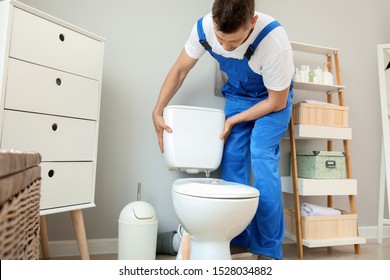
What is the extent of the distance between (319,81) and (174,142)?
1.02m

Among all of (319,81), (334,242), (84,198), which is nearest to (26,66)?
(84,198)

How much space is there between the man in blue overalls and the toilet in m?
0.08

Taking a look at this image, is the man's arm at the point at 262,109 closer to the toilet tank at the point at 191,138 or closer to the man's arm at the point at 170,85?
the toilet tank at the point at 191,138

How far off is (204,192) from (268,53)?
66 centimetres

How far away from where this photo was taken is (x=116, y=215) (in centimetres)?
168

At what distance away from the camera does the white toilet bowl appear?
1.14m

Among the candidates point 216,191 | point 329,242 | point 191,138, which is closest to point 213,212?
point 216,191

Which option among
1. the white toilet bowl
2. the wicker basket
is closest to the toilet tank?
the white toilet bowl

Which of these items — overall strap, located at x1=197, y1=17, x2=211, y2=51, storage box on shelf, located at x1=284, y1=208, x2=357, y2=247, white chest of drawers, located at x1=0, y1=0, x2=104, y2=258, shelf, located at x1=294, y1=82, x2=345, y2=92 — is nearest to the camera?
white chest of drawers, located at x1=0, y1=0, x2=104, y2=258

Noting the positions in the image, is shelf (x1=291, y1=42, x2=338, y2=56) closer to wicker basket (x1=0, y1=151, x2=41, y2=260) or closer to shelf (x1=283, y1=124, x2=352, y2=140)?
shelf (x1=283, y1=124, x2=352, y2=140)

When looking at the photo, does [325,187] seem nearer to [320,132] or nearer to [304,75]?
[320,132]

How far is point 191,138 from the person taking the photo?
4.92 feet

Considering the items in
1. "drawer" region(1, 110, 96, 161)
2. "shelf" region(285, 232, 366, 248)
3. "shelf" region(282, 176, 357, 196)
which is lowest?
"shelf" region(285, 232, 366, 248)
